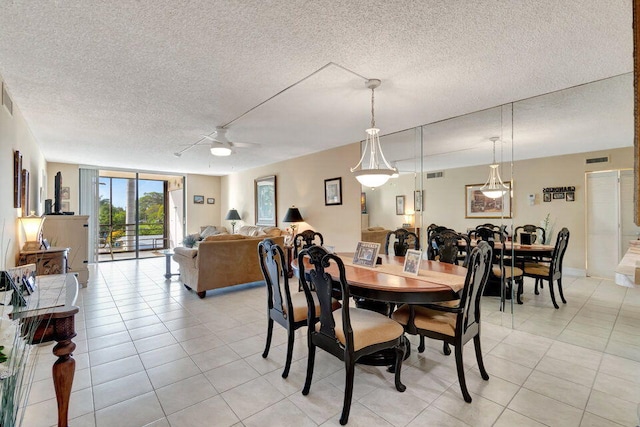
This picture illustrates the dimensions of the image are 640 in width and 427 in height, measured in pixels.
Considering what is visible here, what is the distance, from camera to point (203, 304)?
3990 millimetres

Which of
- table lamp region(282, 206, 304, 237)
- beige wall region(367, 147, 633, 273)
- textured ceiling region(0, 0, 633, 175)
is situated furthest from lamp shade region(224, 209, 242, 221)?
beige wall region(367, 147, 633, 273)

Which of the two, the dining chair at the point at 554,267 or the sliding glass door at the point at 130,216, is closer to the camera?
the dining chair at the point at 554,267

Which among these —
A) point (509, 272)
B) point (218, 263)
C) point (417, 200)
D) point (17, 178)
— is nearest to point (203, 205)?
point (218, 263)

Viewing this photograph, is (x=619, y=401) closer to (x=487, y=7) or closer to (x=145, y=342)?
(x=487, y=7)

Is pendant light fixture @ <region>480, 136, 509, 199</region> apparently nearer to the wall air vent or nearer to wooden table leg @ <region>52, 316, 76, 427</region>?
wooden table leg @ <region>52, 316, 76, 427</region>

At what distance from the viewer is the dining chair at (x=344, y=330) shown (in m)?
1.79

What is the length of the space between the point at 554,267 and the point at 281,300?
324cm

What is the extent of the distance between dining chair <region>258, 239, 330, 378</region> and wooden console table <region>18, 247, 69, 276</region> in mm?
3140

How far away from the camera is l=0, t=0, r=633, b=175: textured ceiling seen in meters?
1.77

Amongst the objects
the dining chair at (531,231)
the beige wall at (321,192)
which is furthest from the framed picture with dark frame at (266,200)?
the dining chair at (531,231)

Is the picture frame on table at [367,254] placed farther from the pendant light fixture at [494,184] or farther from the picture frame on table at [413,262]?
the pendant light fixture at [494,184]

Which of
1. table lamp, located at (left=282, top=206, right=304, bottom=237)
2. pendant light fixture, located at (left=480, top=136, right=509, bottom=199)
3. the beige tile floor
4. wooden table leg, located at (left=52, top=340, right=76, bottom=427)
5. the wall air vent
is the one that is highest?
the wall air vent

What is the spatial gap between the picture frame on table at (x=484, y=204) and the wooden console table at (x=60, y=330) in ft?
13.4

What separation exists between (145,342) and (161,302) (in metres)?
1.35
